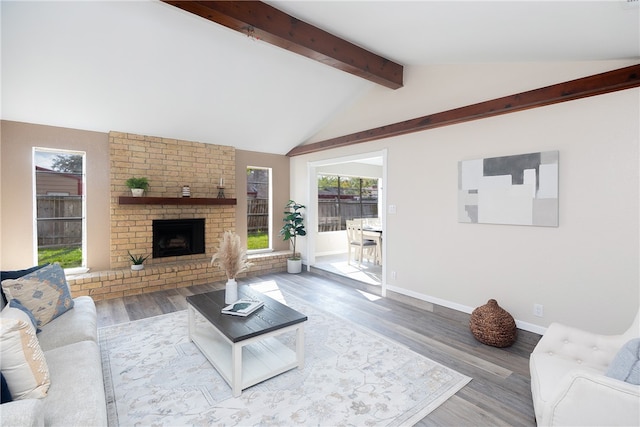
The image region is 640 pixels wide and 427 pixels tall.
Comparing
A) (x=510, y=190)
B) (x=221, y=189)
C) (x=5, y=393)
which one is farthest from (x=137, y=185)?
(x=510, y=190)

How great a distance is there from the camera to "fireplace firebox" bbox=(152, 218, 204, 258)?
498 centimetres

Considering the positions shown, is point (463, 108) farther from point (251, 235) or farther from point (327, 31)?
point (251, 235)

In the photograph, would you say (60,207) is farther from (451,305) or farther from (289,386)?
(451,305)

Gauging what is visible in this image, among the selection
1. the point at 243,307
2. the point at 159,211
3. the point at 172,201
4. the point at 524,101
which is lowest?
the point at 243,307

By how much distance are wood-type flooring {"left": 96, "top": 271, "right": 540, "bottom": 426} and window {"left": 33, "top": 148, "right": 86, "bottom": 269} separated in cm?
98

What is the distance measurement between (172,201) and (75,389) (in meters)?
3.58

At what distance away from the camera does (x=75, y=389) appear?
156cm

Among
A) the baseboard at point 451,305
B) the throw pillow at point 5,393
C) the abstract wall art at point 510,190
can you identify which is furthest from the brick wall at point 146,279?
the abstract wall art at point 510,190

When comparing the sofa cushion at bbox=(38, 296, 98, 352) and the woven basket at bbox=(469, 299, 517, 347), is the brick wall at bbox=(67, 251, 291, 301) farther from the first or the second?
the woven basket at bbox=(469, 299, 517, 347)

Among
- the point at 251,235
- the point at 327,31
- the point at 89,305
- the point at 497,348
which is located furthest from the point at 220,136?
the point at 497,348

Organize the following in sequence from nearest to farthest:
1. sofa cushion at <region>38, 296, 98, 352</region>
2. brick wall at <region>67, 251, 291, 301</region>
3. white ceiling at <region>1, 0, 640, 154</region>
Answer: sofa cushion at <region>38, 296, 98, 352</region>
white ceiling at <region>1, 0, 640, 154</region>
brick wall at <region>67, 251, 291, 301</region>

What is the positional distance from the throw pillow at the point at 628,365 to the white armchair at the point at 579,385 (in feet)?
0.21

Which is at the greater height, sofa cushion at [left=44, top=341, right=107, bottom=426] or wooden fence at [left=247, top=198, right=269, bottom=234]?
wooden fence at [left=247, top=198, right=269, bottom=234]

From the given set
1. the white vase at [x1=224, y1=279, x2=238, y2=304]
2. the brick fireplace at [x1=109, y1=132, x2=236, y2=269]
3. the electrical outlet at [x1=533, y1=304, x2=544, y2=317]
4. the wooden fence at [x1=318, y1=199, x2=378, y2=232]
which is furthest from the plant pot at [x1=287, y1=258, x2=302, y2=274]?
the electrical outlet at [x1=533, y1=304, x2=544, y2=317]
